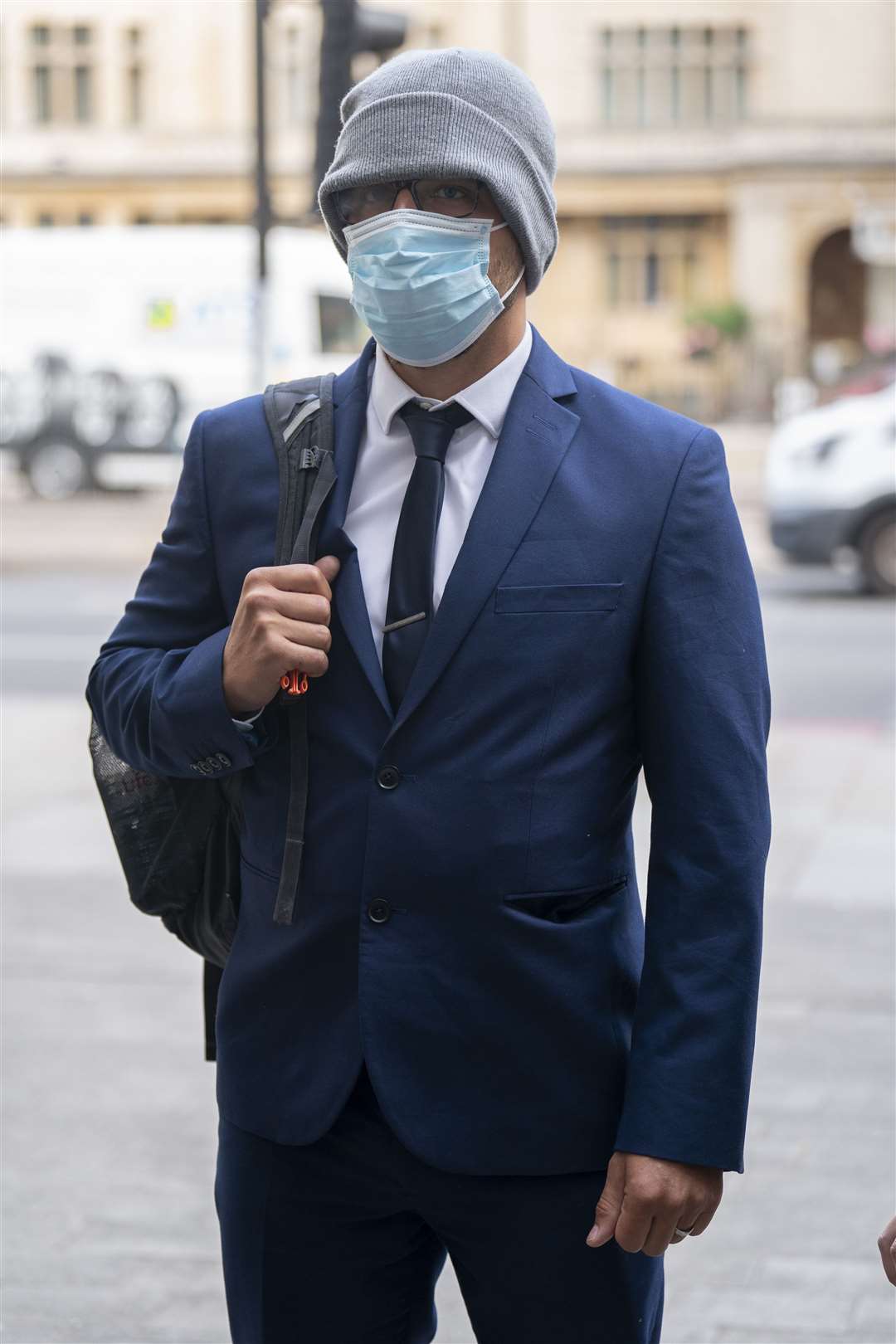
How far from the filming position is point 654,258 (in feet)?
162

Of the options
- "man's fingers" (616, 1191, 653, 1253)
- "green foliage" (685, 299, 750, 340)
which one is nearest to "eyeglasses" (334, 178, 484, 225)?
"man's fingers" (616, 1191, 653, 1253)

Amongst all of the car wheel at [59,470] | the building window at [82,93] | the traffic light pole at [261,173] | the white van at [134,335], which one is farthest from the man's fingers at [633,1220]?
the building window at [82,93]

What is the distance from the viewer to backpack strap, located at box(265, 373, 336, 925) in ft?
6.57

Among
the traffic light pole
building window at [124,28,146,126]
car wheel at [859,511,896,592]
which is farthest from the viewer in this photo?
building window at [124,28,146,126]

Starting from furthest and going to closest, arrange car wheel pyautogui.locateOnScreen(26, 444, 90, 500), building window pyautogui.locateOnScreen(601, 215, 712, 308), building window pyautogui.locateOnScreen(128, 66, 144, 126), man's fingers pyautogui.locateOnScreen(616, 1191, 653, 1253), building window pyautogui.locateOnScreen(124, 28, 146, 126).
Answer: building window pyautogui.locateOnScreen(128, 66, 144, 126) → building window pyautogui.locateOnScreen(601, 215, 712, 308) → building window pyautogui.locateOnScreen(124, 28, 146, 126) → car wheel pyautogui.locateOnScreen(26, 444, 90, 500) → man's fingers pyautogui.locateOnScreen(616, 1191, 653, 1253)

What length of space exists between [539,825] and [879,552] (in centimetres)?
1293

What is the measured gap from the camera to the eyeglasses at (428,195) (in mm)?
2027

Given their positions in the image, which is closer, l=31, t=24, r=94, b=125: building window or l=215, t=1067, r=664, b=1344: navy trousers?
l=215, t=1067, r=664, b=1344: navy trousers

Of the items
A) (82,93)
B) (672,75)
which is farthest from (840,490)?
(82,93)

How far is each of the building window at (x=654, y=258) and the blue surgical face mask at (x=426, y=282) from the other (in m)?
47.9

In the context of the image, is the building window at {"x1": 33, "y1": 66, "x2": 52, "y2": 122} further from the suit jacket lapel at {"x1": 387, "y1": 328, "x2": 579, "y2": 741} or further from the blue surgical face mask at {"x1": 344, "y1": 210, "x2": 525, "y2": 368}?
the suit jacket lapel at {"x1": 387, "y1": 328, "x2": 579, "y2": 741}

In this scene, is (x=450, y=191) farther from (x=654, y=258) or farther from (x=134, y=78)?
(x=134, y=78)

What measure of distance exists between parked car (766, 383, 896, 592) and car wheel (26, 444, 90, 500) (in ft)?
40.2

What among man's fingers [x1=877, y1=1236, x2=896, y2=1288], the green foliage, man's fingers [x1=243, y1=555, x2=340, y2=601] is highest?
man's fingers [x1=243, y1=555, x2=340, y2=601]
